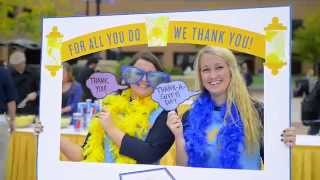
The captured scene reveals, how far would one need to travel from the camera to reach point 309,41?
32250 mm

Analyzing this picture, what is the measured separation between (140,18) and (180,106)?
0.63 metres

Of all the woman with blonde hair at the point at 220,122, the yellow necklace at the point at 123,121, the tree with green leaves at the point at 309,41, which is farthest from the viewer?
the tree with green leaves at the point at 309,41

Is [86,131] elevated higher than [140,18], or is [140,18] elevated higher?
[140,18]

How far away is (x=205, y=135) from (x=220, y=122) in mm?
124

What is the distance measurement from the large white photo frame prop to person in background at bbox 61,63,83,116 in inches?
1.5

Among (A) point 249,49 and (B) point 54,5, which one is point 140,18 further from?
(B) point 54,5

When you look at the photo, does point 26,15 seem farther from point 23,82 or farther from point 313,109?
point 313,109

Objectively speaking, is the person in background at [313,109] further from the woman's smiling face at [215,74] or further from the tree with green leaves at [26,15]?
the tree with green leaves at [26,15]

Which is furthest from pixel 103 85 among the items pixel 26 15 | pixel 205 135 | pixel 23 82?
pixel 26 15

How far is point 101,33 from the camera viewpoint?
11.6ft

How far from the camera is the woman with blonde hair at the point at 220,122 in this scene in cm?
317

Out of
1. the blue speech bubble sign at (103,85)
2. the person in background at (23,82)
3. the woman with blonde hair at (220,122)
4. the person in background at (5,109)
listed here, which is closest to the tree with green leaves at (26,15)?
the person in background at (23,82)

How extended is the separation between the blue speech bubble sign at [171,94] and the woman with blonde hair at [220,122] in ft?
0.21

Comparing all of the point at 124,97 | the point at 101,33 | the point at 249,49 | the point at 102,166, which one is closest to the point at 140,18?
the point at 101,33
